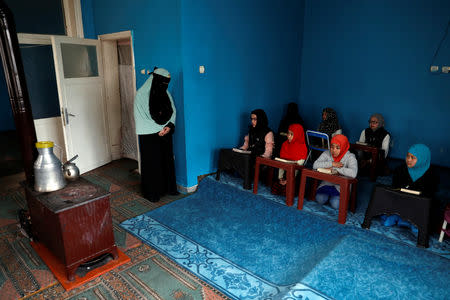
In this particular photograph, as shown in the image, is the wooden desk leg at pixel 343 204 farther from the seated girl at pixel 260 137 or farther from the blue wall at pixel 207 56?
the blue wall at pixel 207 56

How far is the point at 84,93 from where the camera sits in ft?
15.1

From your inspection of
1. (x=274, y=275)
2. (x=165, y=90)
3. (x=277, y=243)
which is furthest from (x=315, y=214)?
(x=165, y=90)

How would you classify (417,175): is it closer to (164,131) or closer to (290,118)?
(290,118)

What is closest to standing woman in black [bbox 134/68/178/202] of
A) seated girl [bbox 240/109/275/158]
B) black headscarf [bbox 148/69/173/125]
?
black headscarf [bbox 148/69/173/125]

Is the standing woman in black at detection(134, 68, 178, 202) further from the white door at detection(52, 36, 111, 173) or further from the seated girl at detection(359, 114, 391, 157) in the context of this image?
the seated girl at detection(359, 114, 391, 157)

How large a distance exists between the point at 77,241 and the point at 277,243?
179 centimetres

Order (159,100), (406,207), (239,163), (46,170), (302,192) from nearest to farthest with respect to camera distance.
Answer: (46,170), (406,207), (302,192), (159,100), (239,163)

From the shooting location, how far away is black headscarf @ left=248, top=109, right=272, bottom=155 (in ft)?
13.4

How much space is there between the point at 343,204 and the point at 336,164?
0.45 m

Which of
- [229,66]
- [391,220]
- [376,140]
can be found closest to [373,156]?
[376,140]

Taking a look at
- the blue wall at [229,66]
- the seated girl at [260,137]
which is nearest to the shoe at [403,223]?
the seated girl at [260,137]

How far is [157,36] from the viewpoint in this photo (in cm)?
392

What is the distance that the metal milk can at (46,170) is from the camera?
8.18 ft

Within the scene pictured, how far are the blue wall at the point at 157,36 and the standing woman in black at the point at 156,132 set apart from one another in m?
0.20
